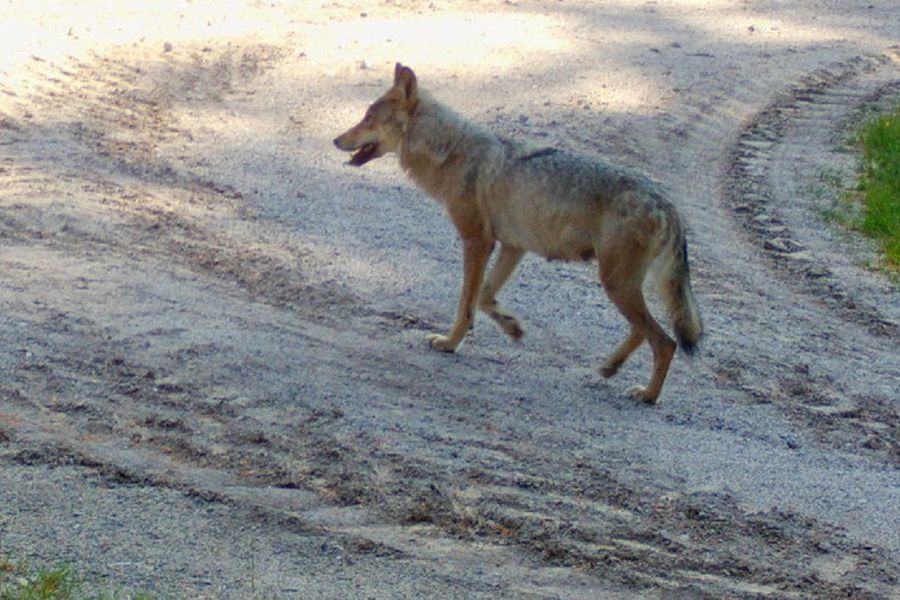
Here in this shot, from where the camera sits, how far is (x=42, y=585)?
4.90 meters

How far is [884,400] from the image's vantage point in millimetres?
8383

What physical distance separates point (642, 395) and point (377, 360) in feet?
5.10

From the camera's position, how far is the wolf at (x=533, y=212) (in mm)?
7871

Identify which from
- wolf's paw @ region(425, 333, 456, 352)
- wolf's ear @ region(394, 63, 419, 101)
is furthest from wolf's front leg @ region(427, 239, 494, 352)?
wolf's ear @ region(394, 63, 419, 101)

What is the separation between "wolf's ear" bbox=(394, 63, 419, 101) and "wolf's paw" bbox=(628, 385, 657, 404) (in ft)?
7.71

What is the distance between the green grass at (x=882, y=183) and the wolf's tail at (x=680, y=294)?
4.00 meters

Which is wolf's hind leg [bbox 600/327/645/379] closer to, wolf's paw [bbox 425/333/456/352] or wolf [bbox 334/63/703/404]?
wolf [bbox 334/63/703/404]

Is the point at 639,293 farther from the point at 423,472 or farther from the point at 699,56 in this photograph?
the point at 699,56

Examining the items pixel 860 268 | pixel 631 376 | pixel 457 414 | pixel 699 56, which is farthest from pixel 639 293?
pixel 699 56

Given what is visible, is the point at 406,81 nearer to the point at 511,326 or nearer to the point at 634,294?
the point at 511,326

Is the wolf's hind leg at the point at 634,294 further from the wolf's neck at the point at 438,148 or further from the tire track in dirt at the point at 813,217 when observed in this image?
the wolf's neck at the point at 438,148

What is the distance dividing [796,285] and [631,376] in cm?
287

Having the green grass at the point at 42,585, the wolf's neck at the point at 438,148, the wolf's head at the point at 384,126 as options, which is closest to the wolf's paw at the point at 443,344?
the wolf's neck at the point at 438,148

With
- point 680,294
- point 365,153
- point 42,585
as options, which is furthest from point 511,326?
point 42,585
